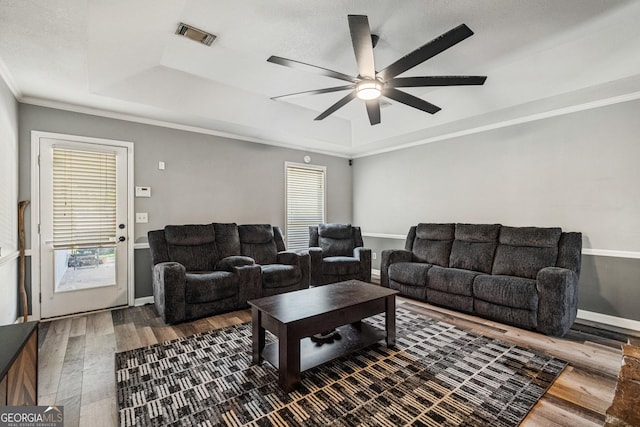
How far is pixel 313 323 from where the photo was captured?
211 cm

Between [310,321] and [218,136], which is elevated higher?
[218,136]

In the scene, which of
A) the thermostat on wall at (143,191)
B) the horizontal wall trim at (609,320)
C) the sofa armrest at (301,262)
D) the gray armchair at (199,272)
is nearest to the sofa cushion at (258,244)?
the gray armchair at (199,272)

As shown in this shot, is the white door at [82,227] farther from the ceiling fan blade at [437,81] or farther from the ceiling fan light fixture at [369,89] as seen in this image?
the ceiling fan blade at [437,81]

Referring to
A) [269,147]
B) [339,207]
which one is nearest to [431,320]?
[339,207]

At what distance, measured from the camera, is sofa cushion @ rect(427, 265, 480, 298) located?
346 centimetres

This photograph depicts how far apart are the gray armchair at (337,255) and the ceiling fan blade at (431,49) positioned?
2.93 metres

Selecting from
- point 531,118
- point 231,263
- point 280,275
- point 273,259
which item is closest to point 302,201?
point 273,259

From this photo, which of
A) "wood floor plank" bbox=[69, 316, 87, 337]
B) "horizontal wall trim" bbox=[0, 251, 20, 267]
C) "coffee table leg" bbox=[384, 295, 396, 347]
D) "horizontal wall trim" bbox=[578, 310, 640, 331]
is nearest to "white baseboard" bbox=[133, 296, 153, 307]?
A: "wood floor plank" bbox=[69, 316, 87, 337]

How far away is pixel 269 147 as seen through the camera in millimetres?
5109

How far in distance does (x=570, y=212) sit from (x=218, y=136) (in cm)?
487

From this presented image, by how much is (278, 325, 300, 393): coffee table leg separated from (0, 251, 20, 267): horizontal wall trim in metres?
2.56

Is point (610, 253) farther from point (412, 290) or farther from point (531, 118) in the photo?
point (412, 290)

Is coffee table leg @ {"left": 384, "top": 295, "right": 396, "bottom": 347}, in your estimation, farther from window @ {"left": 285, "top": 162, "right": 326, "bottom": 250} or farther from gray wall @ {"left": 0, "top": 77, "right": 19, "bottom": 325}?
gray wall @ {"left": 0, "top": 77, "right": 19, "bottom": 325}

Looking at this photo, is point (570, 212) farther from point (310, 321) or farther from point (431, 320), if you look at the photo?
point (310, 321)
